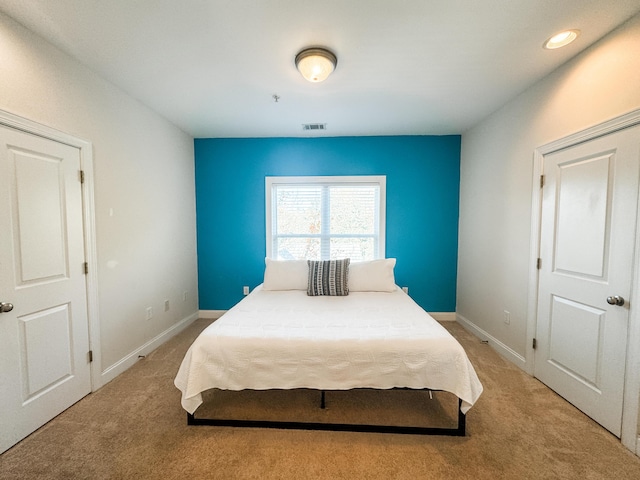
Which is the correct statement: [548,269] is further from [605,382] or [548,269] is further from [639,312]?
[605,382]

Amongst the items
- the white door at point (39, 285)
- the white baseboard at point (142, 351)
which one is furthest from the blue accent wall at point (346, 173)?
the white door at point (39, 285)

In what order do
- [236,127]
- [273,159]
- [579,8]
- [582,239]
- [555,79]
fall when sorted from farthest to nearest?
[273,159] → [236,127] → [555,79] → [582,239] → [579,8]

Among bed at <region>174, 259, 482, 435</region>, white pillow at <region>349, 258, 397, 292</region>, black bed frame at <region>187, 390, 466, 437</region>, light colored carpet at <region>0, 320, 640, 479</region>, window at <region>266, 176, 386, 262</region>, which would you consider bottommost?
light colored carpet at <region>0, 320, 640, 479</region>

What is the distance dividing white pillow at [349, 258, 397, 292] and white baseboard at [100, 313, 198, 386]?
2.17 meters

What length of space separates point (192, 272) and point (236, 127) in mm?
1994

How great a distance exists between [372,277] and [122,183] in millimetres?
2617

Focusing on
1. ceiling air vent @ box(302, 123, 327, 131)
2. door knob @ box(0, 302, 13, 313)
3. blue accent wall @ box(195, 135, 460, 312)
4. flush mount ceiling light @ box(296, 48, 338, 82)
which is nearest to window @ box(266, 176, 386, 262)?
blue accent wall @ box(195, 135, 460, 312)

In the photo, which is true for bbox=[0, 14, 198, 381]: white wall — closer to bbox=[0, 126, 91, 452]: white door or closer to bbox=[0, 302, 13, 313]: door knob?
bbox=[0, 126, 91, 452]: white door

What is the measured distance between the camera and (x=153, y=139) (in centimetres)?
280

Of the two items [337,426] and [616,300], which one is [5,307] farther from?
[616,300]

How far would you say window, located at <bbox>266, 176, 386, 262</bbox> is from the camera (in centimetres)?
360

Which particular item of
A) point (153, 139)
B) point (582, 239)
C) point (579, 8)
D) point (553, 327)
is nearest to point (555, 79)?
point (579, 8)

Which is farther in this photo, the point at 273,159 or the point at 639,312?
the point at 273,159

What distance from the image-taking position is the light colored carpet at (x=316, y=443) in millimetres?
1401
